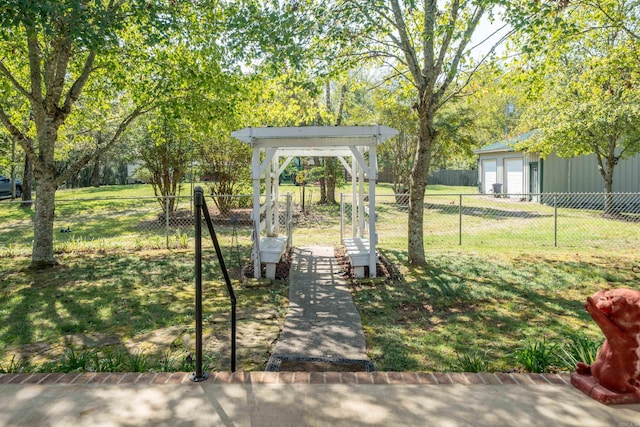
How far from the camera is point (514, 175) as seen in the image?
24.6 meters

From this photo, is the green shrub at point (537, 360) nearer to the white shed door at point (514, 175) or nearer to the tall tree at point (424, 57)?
the tall tree at point (424, 57)

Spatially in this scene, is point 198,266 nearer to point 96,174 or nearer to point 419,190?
point 419,190

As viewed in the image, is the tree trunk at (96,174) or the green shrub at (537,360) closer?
the green shrub at (537,360)

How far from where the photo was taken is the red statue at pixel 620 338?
290cm

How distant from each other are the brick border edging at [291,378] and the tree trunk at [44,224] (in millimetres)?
5838

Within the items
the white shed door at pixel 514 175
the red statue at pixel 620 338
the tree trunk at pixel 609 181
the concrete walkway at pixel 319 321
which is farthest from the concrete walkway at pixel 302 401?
the white shed door at pixel 514 175

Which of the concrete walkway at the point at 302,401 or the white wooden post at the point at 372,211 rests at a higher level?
the white wooden post at the point at 372,211

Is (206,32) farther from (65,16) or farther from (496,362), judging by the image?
(496,362)

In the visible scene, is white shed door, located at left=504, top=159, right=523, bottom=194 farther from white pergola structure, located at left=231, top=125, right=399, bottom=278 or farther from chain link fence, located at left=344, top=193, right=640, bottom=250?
white pergola structure, located at left=231, top=125, right=399, bottom=278

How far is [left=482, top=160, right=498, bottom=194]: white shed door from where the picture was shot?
26531 millimetres

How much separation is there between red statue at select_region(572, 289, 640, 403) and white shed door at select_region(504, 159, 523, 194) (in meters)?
22.4

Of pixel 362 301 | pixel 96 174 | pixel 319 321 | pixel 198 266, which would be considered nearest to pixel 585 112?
pixel 362 301

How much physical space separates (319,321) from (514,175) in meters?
21.9

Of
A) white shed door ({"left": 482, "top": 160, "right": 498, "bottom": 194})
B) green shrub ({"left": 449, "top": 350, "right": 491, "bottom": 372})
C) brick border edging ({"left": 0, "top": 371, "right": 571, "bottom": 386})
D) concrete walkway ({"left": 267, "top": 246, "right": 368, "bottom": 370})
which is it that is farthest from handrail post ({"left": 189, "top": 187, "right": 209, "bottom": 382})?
white shed door ({"left": 482, "top": 160, "right": 498, "bottom": 194})
